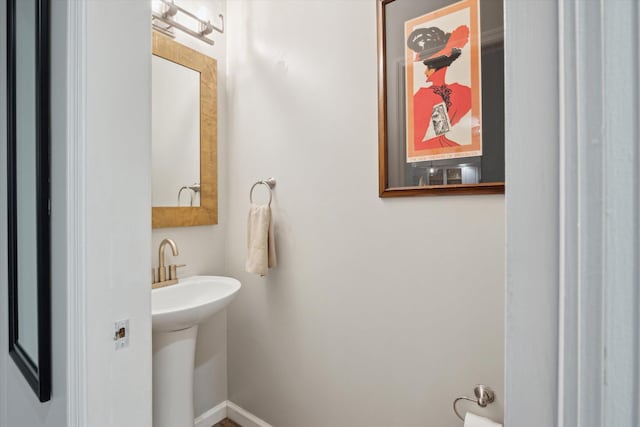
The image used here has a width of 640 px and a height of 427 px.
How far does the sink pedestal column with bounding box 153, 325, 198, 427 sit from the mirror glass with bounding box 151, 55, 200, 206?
68 cm

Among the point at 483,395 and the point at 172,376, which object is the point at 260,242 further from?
the point at 483,395

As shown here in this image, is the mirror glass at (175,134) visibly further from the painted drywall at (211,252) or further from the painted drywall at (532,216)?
the painted drywall at (532,216)

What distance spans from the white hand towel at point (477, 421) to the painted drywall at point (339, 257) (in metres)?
0.08

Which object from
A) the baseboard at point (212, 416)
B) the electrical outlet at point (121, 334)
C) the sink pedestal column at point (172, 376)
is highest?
the electrical outlet at point (121, 334)

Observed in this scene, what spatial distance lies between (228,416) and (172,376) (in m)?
0.72

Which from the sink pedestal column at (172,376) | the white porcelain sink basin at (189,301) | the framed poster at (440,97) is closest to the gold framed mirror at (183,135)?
the white porcelain sink basin at (189,301)

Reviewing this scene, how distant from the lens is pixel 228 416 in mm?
1997

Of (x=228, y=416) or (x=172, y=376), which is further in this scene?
(x=228, y=416)

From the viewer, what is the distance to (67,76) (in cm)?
75

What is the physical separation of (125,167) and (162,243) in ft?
3.05

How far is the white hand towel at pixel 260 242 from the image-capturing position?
5.41 feet
